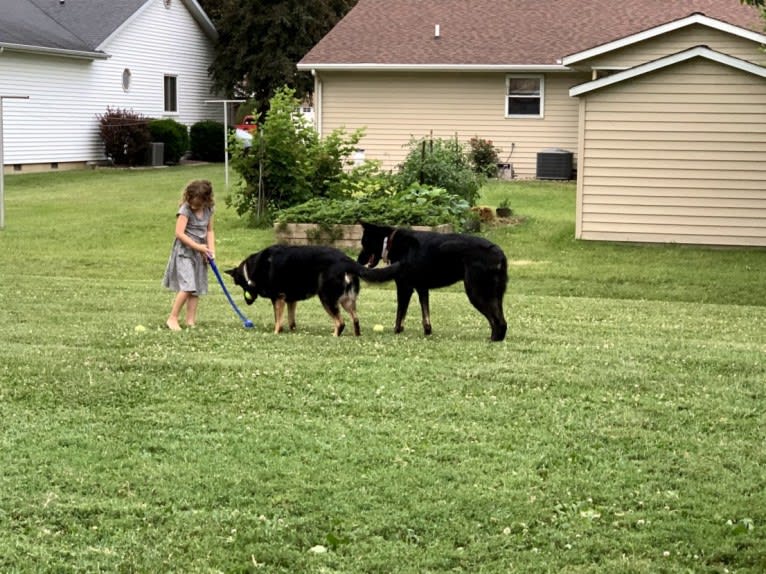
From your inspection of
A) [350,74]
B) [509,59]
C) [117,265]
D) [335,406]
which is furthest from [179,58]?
[335,406]

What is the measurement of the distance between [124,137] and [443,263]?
94.0 feet

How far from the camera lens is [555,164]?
96.9ft

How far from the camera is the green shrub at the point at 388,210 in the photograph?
16547 millimetres

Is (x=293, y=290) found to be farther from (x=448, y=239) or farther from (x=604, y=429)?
(x=604, y=429)

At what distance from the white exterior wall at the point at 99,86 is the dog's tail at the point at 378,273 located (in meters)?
25.6

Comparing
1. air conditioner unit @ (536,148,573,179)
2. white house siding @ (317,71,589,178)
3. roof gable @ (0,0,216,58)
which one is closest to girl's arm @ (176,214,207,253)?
air conditioner unit @ (536,148,573,179)

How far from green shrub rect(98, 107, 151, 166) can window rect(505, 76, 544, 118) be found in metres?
12.5

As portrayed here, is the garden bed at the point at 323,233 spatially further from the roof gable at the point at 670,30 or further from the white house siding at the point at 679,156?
the roof gable at the point at 670,30

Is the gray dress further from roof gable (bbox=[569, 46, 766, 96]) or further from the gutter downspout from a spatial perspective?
the gutter downspout

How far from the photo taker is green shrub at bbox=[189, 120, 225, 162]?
40562mm

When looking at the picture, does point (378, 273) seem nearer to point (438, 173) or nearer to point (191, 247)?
point (191, 247)

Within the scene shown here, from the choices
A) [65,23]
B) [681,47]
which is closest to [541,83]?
[681,47]

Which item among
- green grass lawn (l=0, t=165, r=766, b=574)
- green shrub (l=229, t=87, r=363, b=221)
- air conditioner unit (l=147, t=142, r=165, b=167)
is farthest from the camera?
air conditioner unit (l=147, t=142, r=165, b=167)

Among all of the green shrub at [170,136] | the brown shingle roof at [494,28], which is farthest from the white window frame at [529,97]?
the green shrub at [170,136]
